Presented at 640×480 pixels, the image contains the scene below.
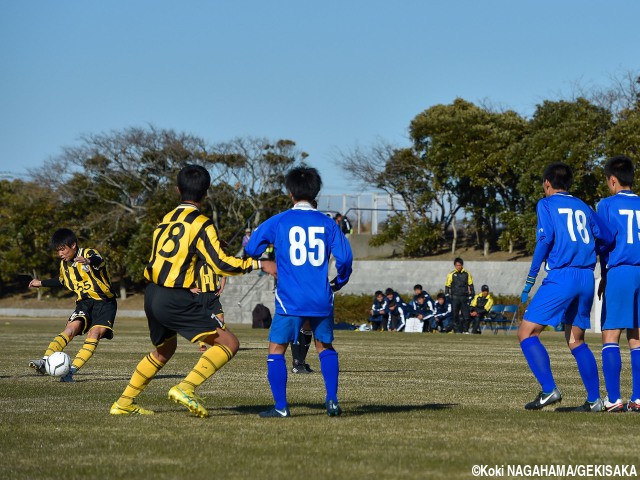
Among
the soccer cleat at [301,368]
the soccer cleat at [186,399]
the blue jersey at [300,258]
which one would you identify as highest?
the blue jersey at [300,258]

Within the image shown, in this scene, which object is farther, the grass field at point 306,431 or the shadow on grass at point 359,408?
the shadow on grass at point 359,408

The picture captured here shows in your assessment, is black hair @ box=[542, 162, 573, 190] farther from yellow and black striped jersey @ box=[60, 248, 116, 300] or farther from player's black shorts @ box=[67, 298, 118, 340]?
player's black shorts @ box=[67, 298, 118, 340]

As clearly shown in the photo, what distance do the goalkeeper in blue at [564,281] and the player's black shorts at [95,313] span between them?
577cm

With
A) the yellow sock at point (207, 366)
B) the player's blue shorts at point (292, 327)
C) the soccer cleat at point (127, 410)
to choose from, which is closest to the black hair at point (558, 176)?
the player's blue shorts at point (292, 327)

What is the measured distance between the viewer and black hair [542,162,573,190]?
9133 mm

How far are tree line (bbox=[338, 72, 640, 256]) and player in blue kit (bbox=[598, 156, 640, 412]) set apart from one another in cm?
3274

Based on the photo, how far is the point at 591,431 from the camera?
744 cm

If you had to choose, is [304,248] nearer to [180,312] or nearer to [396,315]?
[180,312]

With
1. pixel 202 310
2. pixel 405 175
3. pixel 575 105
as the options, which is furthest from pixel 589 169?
pixel 202 310

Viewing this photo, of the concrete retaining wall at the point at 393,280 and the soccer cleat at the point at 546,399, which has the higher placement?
the concrete retaining wall at the point at 393,280

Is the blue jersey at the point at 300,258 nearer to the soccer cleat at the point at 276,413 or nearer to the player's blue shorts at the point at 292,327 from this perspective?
the player's blue shorts at the point at 292,327

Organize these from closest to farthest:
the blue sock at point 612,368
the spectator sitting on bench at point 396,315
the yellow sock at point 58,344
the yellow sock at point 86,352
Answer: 1. the blue sock at point 612,368
2. the yellow sock at point 86,352
3. the yellow sock at point 58,344
4. the spectator sitting on bench at point 396,315

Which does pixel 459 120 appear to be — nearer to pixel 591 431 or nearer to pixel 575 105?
pixel 575 105

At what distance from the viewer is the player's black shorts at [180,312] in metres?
8.19
